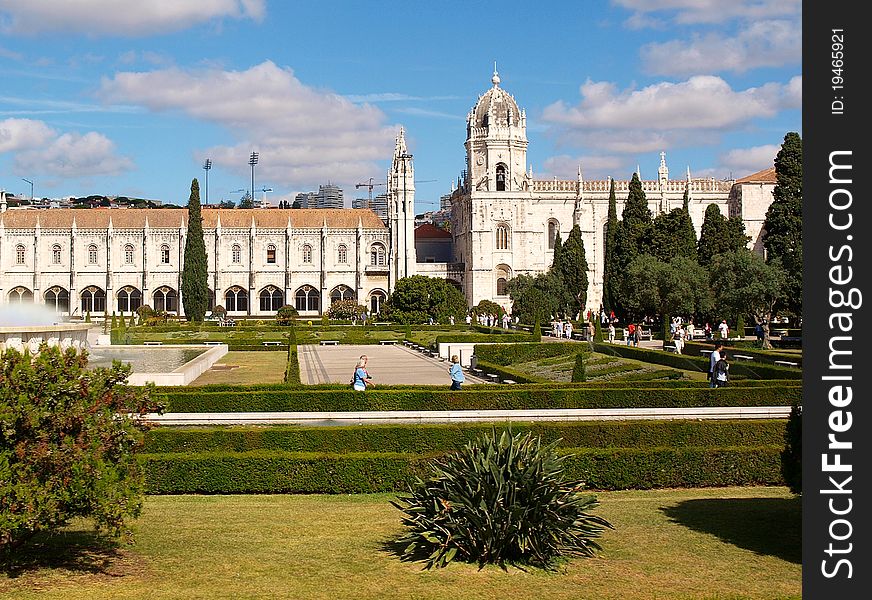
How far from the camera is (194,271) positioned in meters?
61.3

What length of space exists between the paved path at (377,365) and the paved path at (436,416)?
578cm

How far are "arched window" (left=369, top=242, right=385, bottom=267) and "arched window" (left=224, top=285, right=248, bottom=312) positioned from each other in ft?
31.6

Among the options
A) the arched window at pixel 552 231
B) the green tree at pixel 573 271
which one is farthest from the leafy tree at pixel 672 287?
the arched window at pixel 552 231

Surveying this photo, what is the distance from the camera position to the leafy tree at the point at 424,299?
192ft

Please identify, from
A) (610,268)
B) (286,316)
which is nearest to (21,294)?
(286,316)

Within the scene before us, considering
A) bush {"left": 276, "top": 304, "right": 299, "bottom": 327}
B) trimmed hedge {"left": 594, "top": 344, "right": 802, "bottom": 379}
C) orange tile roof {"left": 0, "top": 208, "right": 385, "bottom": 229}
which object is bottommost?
trimmed hedge {"left": 594, "top": 344, "right": 802, "bottom": 379}

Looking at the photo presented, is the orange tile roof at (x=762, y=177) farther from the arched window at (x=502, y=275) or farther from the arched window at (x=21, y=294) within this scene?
the arched window at (x=21, y=294)

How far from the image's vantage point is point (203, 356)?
2977cm

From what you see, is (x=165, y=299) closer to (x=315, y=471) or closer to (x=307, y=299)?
(x=307, y=299)

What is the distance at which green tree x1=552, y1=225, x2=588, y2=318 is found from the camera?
211 feet

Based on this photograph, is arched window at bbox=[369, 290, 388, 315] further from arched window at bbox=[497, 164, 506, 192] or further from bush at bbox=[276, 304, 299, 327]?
arched window at bbox=[497, 164, 506, 192]

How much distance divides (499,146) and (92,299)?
31.8 meters

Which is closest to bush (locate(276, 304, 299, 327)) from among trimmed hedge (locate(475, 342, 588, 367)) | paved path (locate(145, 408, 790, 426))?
trimmed hedge (locate(475, 342, 588, 367))

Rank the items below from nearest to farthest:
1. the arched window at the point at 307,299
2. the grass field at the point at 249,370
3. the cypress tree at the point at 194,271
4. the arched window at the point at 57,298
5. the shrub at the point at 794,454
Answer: the shrub at the point at 794,454 < the grass field at the point at 249,370 < the cypress tree at the point at 194,271 < the arched window at the point at 57,298 < the arched window at the point at 307,299
